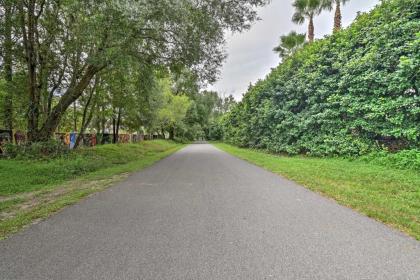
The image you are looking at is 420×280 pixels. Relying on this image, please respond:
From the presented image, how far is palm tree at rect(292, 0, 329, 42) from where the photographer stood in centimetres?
1856

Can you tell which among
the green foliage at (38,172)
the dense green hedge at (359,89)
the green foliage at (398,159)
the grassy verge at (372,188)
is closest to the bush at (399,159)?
the green foliage at (398,159)

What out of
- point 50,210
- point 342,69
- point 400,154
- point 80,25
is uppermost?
point 80,25

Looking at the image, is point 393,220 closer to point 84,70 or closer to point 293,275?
point 293,275

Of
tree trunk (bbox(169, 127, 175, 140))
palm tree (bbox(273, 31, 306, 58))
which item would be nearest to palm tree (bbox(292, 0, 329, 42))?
palm tree (bbox(273, 31, 306, 58))

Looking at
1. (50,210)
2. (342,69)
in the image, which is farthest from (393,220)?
(342,69)

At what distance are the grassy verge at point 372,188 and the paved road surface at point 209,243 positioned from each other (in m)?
0.38

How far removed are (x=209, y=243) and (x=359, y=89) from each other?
30.1 ft

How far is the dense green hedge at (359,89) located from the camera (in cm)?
813

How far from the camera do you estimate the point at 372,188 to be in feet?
20.2

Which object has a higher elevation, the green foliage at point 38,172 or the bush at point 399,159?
the bush at point 399,159

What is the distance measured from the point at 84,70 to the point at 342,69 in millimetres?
11871

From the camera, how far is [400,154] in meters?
8.17

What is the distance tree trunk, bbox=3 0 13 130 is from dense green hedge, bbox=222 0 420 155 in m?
12.8

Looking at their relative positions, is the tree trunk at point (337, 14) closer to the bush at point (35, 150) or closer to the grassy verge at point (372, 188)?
the grassy verge at point (372, 188)
